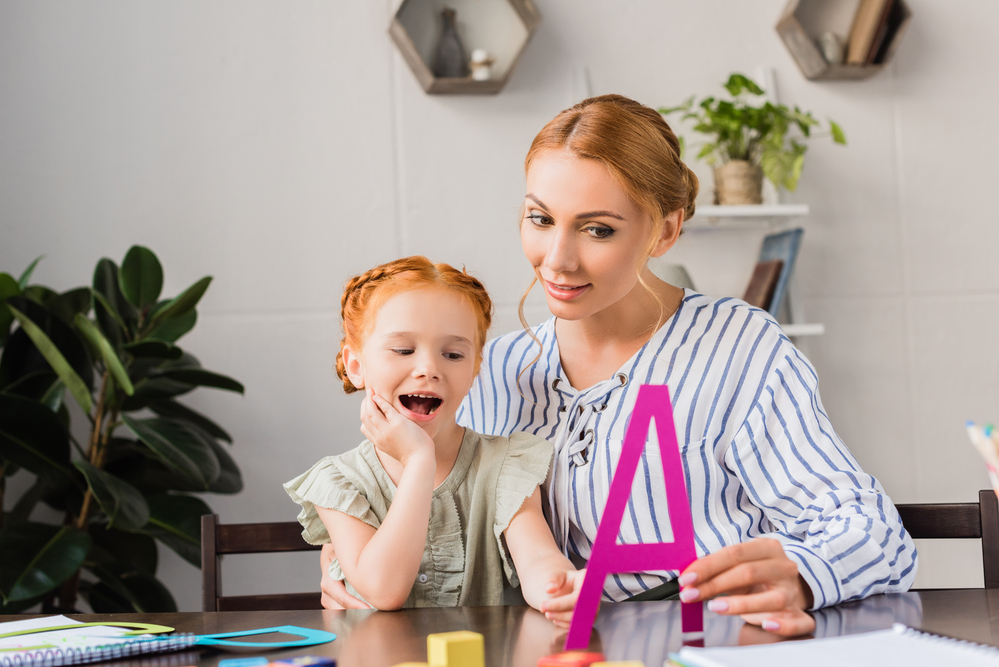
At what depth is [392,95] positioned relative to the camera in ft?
7.86

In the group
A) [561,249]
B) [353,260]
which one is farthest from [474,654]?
[353,260]

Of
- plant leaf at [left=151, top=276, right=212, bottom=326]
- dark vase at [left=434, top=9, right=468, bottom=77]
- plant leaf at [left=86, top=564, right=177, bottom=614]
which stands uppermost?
dark vase at [left=434, top=9, right=468, bottom=77]

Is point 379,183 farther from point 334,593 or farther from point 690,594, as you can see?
point 690,594

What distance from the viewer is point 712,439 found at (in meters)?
1.29

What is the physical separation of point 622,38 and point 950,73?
3.48 ft

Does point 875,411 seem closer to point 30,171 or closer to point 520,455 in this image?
point 520,455

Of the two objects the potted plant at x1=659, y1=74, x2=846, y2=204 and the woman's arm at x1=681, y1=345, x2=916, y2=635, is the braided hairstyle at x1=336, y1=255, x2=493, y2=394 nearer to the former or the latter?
the woman's arm at x1=681, y1=345, x2=916, y2=635

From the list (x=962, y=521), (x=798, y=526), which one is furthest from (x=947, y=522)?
(x=798, y=526)

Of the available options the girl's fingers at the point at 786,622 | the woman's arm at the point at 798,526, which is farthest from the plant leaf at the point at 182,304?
the girl's fingers at the point at 786,622

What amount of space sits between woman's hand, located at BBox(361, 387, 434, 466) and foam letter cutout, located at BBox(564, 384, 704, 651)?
1.25 ft

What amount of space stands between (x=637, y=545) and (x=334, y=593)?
0.59m

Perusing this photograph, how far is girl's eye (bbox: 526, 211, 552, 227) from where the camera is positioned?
1.28 m

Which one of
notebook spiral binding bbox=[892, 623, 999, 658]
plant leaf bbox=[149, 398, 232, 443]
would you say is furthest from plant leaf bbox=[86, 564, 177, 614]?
notebook spiral binding bbox=[892, 623, 999, 658]

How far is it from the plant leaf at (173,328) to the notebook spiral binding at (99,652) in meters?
1.20
